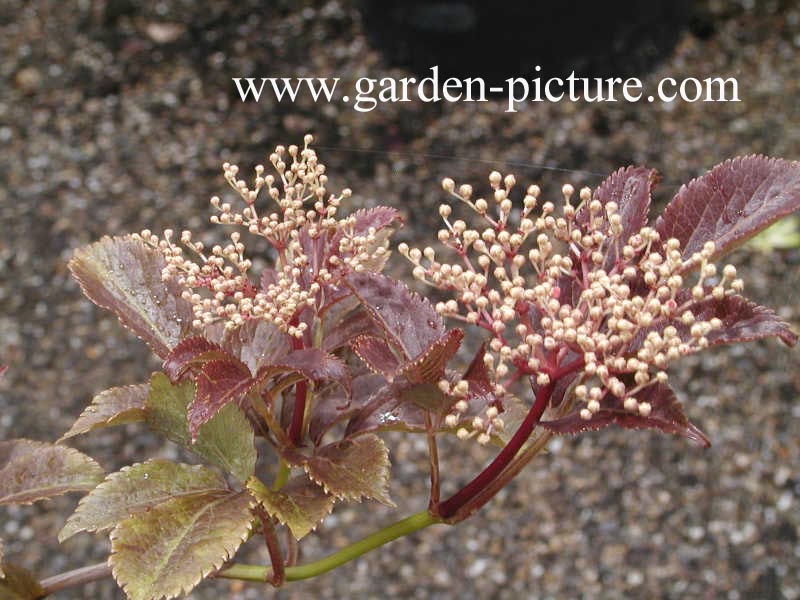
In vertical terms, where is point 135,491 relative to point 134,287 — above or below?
below

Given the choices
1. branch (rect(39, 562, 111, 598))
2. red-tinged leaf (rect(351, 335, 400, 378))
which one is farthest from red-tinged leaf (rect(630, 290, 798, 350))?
branch (rect(39, 562, 111, 598))

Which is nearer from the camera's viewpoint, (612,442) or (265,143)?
(612,442)

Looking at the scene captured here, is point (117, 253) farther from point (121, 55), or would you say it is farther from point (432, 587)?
point (121, 55)

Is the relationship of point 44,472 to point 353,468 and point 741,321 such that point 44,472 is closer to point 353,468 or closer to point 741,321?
point 353,468

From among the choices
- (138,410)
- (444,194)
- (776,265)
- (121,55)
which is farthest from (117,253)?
(121,55)

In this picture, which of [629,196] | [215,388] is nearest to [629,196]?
[629,196]

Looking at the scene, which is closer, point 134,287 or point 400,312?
point 400,312

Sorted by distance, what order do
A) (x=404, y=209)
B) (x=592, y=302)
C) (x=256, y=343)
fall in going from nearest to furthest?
(x=592, y=302) → (x=256, y=343) → (x=404, y=209)
